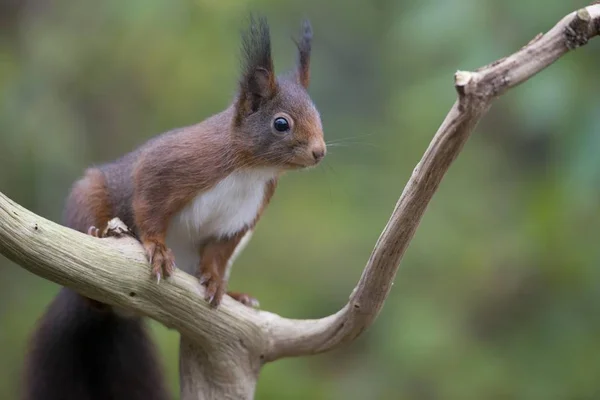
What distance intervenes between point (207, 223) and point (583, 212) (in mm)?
1112

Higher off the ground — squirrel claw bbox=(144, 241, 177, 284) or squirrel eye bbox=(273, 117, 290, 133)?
squirrel eye bbox=(273, 117, 290, 133)

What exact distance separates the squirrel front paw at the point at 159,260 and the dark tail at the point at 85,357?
303mm

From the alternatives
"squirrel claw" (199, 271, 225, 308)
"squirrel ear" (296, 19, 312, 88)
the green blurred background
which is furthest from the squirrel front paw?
the green blurred background

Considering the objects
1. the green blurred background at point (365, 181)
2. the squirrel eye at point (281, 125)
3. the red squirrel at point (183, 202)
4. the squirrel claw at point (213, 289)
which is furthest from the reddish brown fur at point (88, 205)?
the green blurred background at point (365, 181)

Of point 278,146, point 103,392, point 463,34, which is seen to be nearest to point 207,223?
point 278,146

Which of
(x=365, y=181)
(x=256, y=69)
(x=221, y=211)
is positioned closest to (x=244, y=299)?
(x=221, y=211)

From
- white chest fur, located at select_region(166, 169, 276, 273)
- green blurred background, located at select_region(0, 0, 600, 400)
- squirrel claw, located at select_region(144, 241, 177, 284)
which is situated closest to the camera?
squirrel claw, located at select_region(144, 241, 177, 284)

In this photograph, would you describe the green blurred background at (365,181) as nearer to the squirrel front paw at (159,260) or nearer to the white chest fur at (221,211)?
the white chest fur at (221,211)

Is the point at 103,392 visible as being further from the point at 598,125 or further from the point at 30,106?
the point at 598,125

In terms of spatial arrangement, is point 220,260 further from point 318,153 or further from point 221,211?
point 318,153

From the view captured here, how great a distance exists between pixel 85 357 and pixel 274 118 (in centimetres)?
75

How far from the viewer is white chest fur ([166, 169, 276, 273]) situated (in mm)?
1761

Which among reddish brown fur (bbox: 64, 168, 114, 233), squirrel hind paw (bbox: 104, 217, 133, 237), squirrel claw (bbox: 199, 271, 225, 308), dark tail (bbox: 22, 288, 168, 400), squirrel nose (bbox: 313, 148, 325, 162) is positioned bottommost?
dark tail (bbox: 22, 288, 168, 400)

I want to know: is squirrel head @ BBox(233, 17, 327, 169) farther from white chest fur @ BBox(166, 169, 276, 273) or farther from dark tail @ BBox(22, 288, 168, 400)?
dark tail @ BBox(22, 288, 168, 400)
